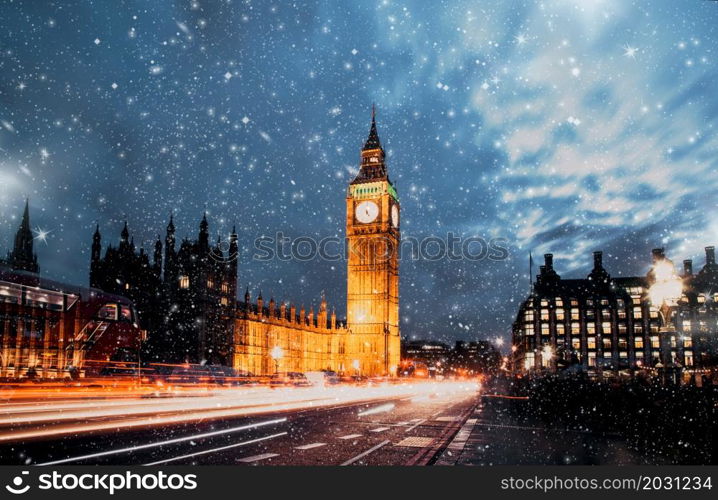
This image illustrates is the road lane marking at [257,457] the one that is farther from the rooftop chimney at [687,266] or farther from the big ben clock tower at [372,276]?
the big ben clock tower at [372,276]

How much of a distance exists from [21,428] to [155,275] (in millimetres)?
67294

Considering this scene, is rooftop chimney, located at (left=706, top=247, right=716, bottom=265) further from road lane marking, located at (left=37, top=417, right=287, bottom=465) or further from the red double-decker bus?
road lane marking, located at (left=37, top=417, right=287, bottom=465)

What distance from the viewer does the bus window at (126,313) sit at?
3575cm

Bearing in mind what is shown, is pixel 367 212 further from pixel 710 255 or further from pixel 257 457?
pixel 257 457

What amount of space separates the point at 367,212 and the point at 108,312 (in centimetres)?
7847

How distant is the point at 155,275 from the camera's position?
78250 millimetres

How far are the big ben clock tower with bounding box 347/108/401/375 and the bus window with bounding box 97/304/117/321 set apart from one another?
71805 mm

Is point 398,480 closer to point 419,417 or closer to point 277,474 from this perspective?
point 277,474

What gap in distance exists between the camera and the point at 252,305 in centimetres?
9125

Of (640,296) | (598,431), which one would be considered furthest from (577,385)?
(640,296)

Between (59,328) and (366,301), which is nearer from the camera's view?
(59,328)

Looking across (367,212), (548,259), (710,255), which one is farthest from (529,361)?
(710,255)

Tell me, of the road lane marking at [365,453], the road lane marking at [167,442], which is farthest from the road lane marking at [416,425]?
the road lane marking at [167,442]

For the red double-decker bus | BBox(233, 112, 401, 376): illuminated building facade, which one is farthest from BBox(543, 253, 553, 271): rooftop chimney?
the red double-decker bus
